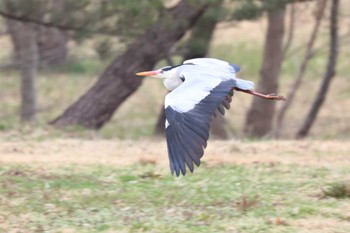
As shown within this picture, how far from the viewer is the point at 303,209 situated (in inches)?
249

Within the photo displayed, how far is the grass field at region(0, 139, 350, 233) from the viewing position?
595cm

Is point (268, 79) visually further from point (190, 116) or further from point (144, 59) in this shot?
point (190, 116)

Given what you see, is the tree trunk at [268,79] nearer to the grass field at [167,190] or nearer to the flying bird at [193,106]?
the grass field at [167,190]

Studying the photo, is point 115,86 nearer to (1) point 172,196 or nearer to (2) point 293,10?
(2) point 293,10

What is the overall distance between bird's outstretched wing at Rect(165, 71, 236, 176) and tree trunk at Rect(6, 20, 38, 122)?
28.3 ft

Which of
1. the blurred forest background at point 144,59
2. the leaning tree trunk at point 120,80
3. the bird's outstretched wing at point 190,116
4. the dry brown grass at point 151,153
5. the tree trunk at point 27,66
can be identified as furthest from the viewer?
the tree trunk at point 27,66

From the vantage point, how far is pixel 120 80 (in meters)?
12.7

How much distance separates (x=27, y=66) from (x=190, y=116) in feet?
32.1

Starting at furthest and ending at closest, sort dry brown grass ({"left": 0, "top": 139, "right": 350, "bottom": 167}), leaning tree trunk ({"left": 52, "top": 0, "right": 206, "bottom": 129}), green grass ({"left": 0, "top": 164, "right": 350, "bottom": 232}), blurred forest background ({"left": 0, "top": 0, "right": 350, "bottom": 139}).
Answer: leaning tree trunk ({"left": 52, "top": 0, "right": 206, "bottom": 129}) → blurred forest background ({"left": 0, "top": 0, "right": 350, "bottom": 139}) → dry brown grass ({"left": 0, "top": 139, "right": 350, "bottom": 167}) → green grass ({"left": 0, "top": 164, "right": 350, "bottom": 232})

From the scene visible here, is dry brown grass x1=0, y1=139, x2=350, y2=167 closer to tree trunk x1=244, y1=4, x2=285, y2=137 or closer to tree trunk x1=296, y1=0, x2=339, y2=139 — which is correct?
tree trunk x1=296, y1=0, x2=339, y2=139

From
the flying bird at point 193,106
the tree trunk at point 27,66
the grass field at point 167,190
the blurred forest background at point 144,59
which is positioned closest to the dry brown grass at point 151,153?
the grass field at point 167,190

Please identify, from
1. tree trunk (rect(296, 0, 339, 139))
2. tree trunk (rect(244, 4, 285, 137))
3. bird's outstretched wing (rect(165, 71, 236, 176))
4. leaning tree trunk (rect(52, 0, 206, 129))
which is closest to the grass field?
bird's outstretched wing (rect(165, 71, 236, 176))

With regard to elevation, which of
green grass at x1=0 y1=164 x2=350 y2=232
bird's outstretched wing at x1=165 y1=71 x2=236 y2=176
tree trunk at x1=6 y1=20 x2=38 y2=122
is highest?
tree trunk at x1=6 y1=20 x2=38 y2=122

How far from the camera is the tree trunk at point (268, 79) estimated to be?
1525 cm
